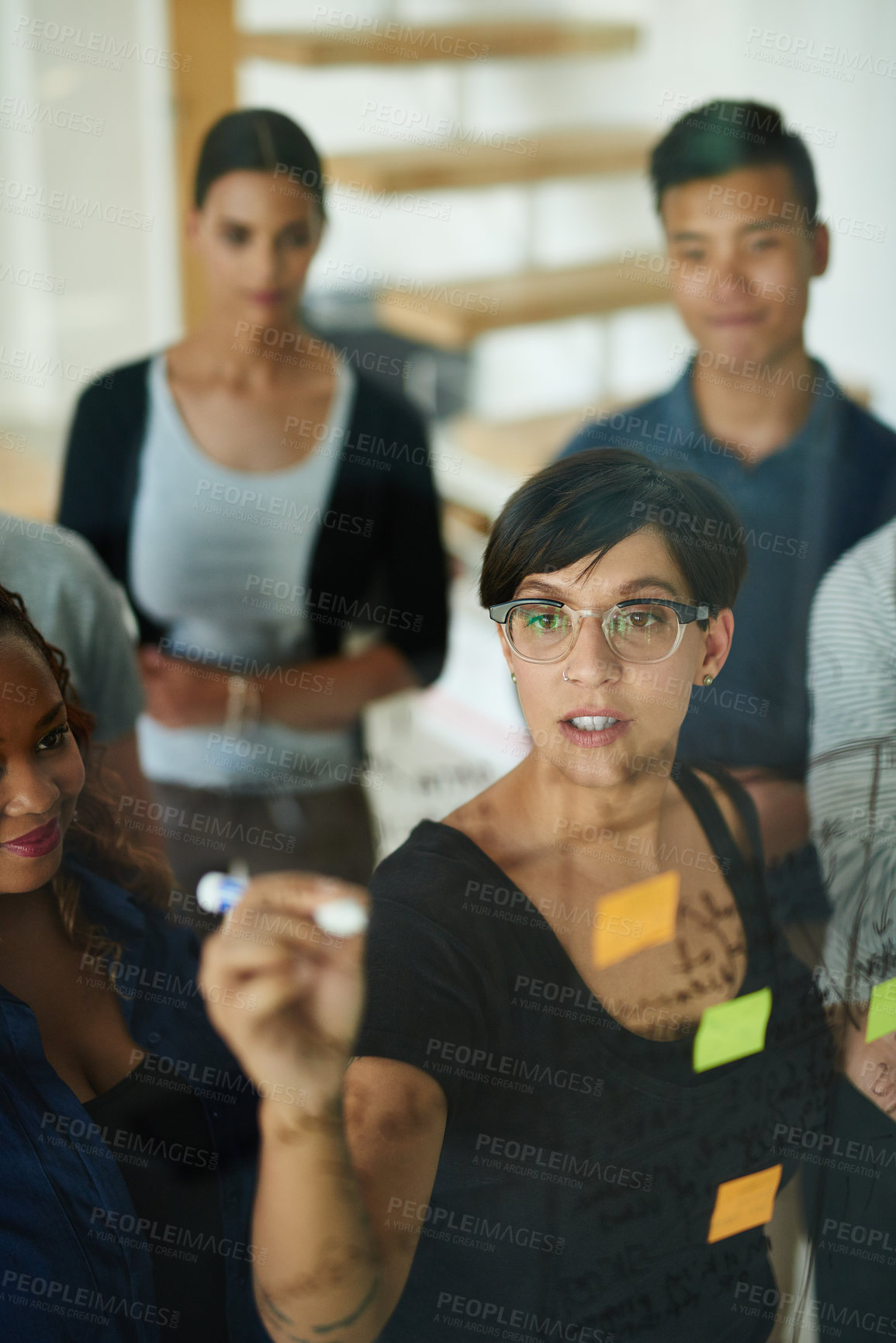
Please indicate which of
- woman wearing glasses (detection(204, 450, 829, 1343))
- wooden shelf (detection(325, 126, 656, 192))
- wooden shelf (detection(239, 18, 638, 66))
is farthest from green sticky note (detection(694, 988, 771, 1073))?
wooden shelf (detection(239, 18, 638, 66))

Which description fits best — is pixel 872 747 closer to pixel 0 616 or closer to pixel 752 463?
pixel 752 463

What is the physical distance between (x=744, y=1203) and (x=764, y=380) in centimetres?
52

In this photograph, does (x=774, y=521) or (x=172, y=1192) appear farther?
(x=774, y=521)

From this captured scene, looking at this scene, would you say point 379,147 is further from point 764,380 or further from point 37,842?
point 37,842

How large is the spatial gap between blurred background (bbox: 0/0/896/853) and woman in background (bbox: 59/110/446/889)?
3.5 inches

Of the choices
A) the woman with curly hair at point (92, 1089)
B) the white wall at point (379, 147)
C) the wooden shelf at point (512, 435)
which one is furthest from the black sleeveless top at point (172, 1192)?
the white wall at point (379, 147)

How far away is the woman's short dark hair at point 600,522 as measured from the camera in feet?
1.63

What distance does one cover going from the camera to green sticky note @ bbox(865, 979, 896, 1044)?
667 millimetres

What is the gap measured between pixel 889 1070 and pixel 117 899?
0.45 metres

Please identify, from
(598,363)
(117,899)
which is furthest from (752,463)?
(598,363)

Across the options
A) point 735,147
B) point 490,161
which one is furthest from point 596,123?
point 735,147

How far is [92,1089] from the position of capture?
513mm

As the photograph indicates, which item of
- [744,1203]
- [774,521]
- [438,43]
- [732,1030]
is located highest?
[438,43]

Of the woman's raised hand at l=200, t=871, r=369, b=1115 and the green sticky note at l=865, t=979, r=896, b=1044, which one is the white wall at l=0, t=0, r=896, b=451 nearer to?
the green sticky note at l=865, t=979, r=896, b=1044
